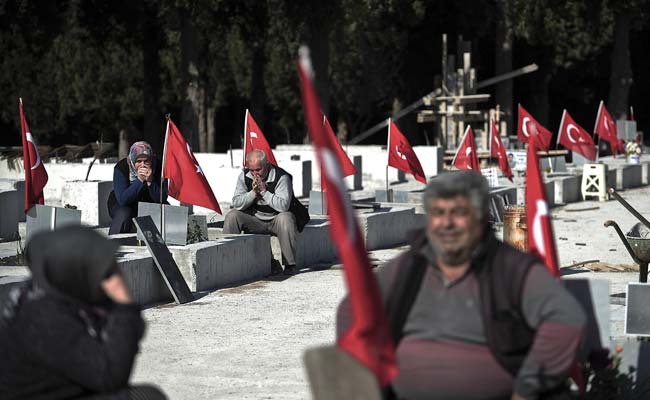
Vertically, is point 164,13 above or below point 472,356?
above

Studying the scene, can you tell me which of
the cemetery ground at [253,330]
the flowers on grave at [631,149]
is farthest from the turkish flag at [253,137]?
the flowers on grave at [631,149]

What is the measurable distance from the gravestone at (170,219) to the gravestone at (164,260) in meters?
0.52

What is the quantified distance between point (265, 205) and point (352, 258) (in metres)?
9.11

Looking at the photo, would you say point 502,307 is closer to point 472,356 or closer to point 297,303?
point 472,356

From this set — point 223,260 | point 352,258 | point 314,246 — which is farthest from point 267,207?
point 352,258

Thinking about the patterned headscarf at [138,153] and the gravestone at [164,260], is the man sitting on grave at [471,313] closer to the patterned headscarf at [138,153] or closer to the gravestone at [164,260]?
the gravestone at [164,260]

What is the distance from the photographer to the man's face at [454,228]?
4.68 meters

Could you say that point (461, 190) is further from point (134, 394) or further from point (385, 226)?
point (385, 226)

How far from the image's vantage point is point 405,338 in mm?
4742

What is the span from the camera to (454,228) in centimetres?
469

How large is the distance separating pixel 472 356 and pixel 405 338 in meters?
0.24

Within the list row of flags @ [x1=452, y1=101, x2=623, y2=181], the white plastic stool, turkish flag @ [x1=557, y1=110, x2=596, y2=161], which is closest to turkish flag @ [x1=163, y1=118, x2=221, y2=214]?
row of flags @ [x1=452, y1=101, x2=623, y2=181]

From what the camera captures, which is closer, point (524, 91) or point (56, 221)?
point (56, 221)

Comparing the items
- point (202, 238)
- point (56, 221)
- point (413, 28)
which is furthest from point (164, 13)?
point (56, 221)
